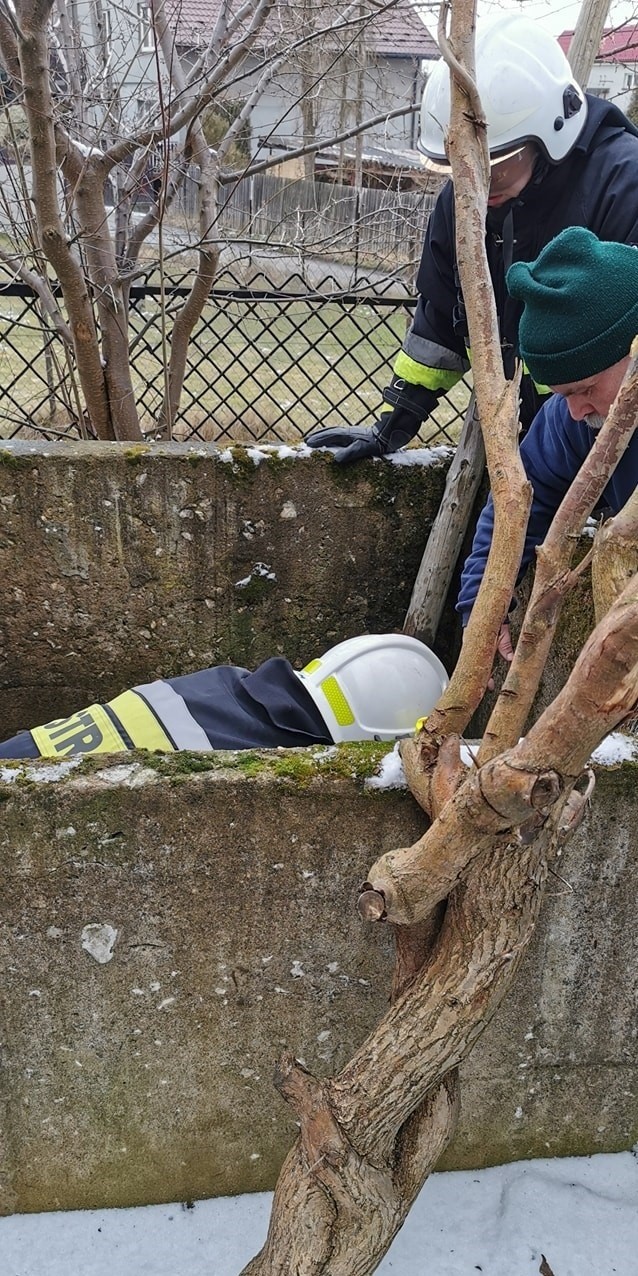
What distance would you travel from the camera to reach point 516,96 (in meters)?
1.98

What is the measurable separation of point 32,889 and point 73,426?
9.67ft

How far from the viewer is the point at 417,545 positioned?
277 cm

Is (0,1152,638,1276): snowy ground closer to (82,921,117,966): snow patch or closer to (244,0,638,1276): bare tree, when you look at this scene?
(244,0,638,1276): bare tree

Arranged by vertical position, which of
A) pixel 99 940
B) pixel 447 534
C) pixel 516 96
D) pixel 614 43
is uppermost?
pixel 614 43

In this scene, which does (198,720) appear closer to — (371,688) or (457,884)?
(371,688)

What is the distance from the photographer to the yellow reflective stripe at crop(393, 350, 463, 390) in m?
2.50

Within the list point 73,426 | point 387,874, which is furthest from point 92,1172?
point 73,426

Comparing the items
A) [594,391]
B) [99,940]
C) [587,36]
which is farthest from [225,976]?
[587,36]

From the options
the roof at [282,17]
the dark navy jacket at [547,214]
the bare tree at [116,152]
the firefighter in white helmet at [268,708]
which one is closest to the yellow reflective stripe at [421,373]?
the dark navy jacket at [547,214]

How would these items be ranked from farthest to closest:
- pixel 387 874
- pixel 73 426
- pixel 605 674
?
pixel 73 426, pixel 387 874, pixel 605 674

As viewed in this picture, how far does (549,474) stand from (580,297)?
2.18ft

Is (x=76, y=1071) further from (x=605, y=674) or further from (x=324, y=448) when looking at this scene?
(x=324, y=448)

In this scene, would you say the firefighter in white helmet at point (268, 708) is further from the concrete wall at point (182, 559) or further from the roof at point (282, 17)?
the roof at point (282, 17)

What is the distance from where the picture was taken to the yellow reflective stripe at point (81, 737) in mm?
1905
